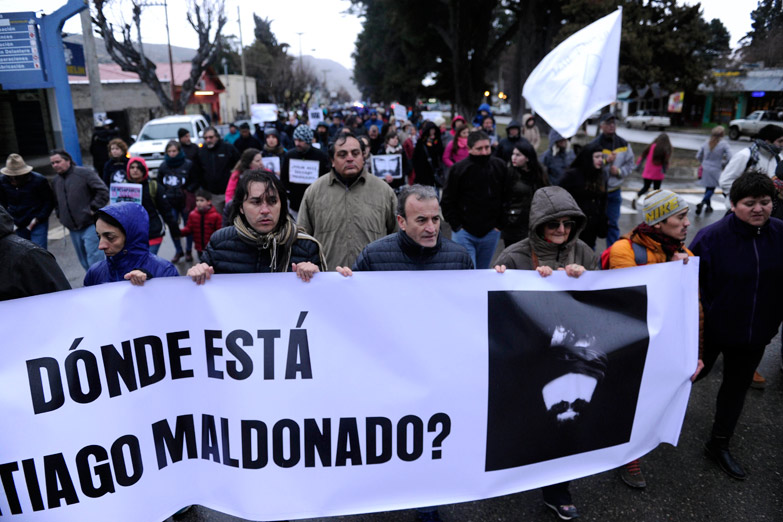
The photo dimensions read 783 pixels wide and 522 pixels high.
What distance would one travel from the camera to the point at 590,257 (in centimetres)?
320

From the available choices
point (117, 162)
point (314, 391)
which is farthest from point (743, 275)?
point (117, 162)

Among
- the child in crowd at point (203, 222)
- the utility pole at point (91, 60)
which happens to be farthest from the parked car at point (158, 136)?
the child in crowd at point (203, 222)

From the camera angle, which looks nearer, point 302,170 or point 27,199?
point 27,199

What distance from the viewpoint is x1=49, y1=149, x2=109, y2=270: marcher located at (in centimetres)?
603

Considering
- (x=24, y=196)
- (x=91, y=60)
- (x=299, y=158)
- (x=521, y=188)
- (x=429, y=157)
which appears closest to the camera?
(x=521, y=188)

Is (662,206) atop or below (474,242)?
atop

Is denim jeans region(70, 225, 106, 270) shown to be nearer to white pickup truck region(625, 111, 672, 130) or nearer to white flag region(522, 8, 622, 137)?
white flag region(522, 8, 622, 137)

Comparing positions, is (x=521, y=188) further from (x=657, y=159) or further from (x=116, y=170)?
(x=657, y=159)

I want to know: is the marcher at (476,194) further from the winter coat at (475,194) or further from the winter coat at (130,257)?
the winter coat at (130,257)

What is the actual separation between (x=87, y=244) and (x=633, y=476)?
5.62 m

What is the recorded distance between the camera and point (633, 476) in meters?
3.33

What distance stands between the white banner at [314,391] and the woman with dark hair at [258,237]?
25cm

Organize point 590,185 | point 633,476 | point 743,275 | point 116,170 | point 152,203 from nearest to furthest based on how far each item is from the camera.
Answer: point 743,275 → point 633,476 → point 590,185 → point 152,203 → point 116,170

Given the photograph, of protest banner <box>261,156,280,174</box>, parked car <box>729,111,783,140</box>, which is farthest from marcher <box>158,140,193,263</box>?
parked car <box>729,111,783,140</box>
